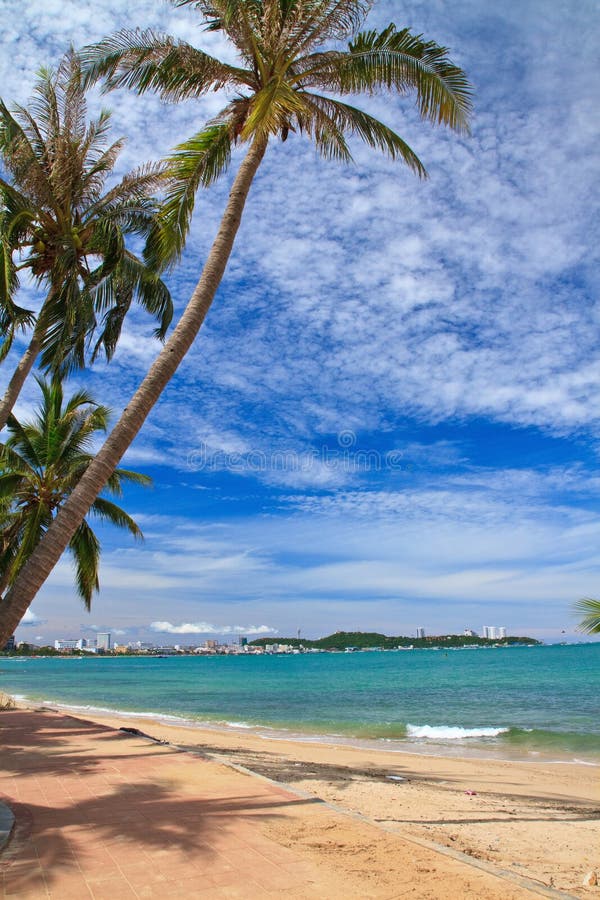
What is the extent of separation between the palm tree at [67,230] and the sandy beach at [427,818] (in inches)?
269

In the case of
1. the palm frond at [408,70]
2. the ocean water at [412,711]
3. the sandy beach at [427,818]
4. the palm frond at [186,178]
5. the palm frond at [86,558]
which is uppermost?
the palm frond at [408,70]

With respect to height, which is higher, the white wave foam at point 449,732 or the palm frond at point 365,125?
the palm frond at point 365,125

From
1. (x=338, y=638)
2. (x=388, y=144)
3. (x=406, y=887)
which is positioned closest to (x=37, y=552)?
(x=406, y=887)

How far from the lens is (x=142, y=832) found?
5.19 m

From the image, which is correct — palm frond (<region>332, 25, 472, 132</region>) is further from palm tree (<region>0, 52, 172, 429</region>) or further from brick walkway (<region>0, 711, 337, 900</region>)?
brick walkway (<region>0, 711, 337, 900</region>)

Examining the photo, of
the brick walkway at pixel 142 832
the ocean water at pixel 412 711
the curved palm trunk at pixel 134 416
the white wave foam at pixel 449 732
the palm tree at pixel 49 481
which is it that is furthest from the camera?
the white wave foam at pixel 449 732

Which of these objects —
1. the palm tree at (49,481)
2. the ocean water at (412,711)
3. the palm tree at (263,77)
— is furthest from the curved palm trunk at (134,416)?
the ocean water at (412,711)

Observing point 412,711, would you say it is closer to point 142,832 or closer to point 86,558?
point 86,558

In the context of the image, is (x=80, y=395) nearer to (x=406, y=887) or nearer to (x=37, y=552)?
(x=37, y=552)

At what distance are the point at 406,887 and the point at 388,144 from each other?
358 inches

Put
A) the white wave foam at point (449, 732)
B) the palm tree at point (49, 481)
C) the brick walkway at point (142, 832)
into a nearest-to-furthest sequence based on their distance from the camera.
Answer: the brick walkway at point (142, 832) < the palm tree at point (49, 481) < the white wave foam at point (449, 732)

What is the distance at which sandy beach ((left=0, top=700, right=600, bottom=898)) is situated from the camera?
4.30 meters

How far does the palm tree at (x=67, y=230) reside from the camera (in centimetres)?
986

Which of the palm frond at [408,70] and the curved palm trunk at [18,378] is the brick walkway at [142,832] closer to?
the curved palm trunk at [18,378]
